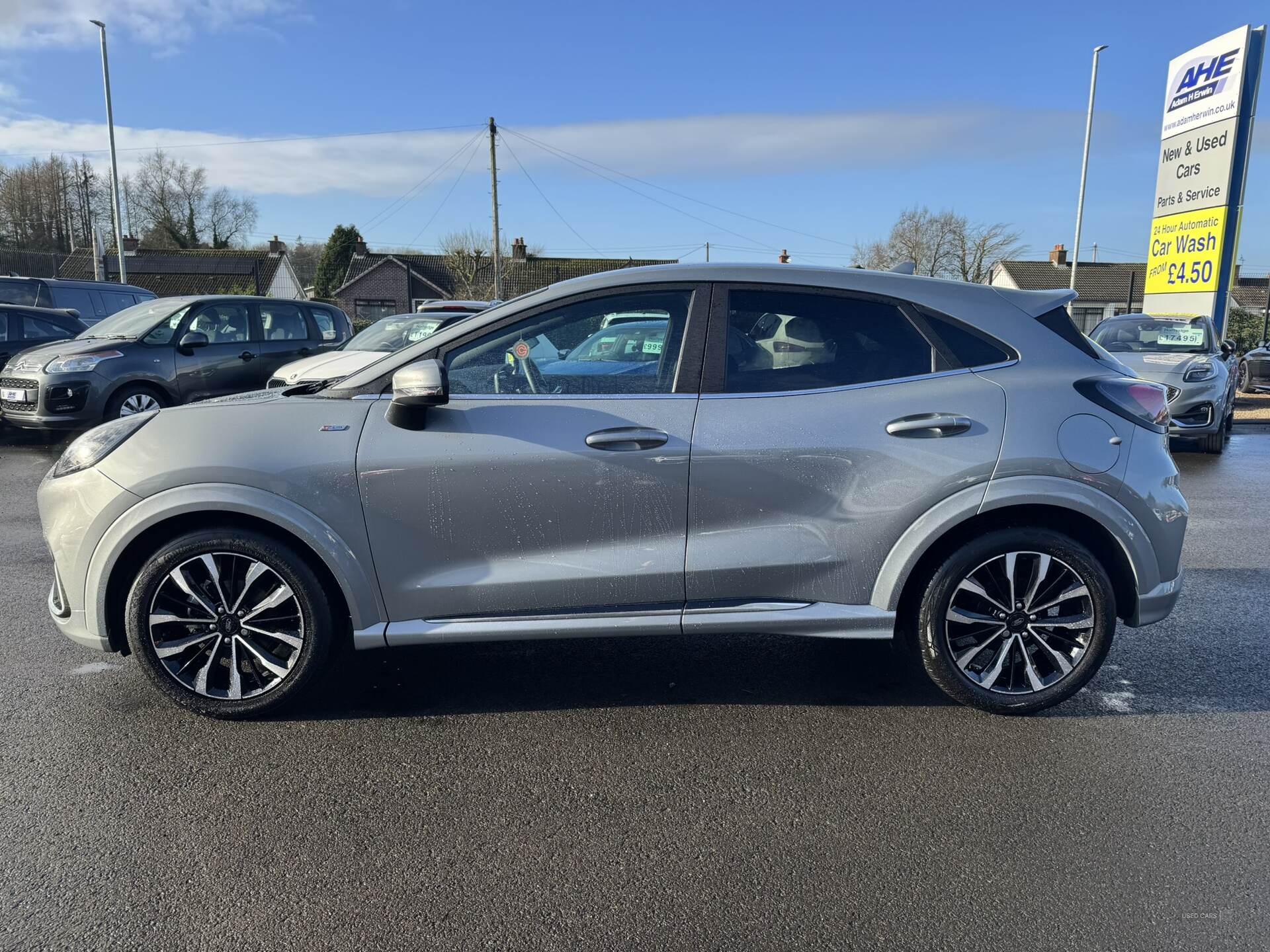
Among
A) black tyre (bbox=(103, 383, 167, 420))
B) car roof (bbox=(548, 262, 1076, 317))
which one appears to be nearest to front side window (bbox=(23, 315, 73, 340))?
black tyre (bbox=(103, 383, 167, 420))

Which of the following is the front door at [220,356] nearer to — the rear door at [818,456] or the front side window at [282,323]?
the front side window at [282,323]

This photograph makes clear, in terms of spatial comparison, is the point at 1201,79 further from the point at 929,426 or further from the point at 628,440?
the point at 628,440

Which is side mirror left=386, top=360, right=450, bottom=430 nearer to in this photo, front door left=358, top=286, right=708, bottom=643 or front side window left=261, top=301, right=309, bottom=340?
front door left=358, top=286, right=708, bottom=643

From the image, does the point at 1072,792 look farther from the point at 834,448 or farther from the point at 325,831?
the point at 325,831

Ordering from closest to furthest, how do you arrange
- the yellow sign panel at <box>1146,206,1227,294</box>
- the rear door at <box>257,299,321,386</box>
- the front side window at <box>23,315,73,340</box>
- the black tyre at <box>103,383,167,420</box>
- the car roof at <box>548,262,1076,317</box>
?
the car roof at <box>548,262,1076,317</box> < the black tyre at <box>103,383,167,420</box> < the rear door at <box>257,299,321,386</box> < the front side window at <box>23,315,73,340</box> < the yellow sign panel at <box>1146,206,1227,294</box>

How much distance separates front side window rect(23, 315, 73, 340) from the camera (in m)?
12.0

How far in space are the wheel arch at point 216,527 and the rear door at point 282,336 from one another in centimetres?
873

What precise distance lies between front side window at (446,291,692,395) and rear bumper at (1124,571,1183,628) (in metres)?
2.05

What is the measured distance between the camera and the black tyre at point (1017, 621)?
3459mm

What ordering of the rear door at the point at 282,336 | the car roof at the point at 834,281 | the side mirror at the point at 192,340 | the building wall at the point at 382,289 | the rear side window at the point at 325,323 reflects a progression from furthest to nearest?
the building wall at the point at 382,289
the rear side window at the point at 325,323
the rear door at the point at 282,336
the side mirror at the point at 192,340
the car roof at the point at 834,281

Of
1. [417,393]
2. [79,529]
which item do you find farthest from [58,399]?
[417,393]

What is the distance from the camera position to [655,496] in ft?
11.0

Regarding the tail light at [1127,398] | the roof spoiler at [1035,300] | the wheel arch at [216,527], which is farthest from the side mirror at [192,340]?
the tail light at [1127,398]

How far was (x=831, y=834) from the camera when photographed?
110 inches
